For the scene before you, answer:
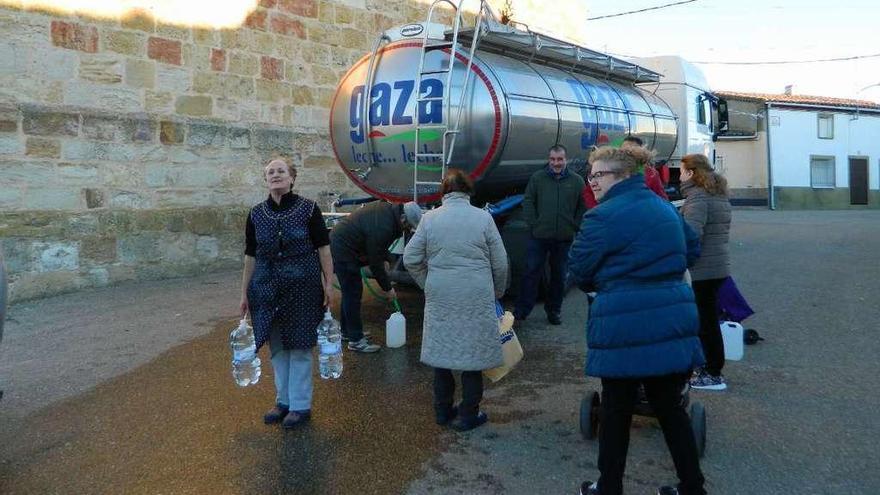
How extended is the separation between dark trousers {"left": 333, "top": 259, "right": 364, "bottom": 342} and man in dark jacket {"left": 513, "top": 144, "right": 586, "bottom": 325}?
5.59 ft

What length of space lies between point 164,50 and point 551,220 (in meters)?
5.42

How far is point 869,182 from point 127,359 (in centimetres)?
3523

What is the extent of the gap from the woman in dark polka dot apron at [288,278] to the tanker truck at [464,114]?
2.43 meters

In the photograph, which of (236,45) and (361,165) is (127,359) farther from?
(236,45)

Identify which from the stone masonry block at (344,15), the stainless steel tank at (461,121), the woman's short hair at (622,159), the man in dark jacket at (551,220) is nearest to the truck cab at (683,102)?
the stainless steel tank at (461,121)

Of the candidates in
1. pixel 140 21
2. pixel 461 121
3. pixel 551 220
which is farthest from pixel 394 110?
pixel 140 21

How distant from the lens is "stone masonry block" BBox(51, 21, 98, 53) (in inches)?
313

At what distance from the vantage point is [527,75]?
7.33 metres

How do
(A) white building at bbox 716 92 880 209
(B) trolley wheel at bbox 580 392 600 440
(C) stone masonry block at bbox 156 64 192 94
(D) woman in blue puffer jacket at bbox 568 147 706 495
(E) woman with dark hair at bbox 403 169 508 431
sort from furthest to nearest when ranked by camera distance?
(A) white building at bbox 716 92 880 209 → (C) stone masonry block at bbox 156 64 192 94 → (E) woman with dark hair at bbox 403 169 508 431 → (B) trolley wheel at bbox 580 392 600 440 → (D) woman in blue puffer jacket at bbox 568 147 706 495

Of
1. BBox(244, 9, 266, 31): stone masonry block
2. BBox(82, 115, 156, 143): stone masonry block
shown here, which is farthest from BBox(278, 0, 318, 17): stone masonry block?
BBox(82, 115, 156, 143): stone masonry block

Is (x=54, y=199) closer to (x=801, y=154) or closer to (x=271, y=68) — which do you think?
(x=271, y=68)

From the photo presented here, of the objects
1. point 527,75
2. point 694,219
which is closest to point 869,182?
point 527,75

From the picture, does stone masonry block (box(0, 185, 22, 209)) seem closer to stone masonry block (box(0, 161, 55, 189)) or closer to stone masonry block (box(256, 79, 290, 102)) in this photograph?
stone masonry block (box(0, 161, 55, 189))

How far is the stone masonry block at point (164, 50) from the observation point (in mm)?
8781
